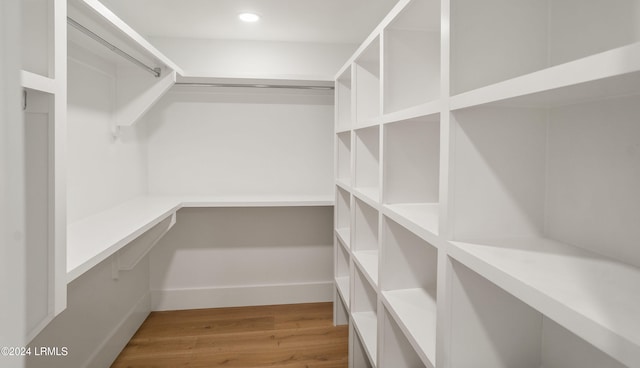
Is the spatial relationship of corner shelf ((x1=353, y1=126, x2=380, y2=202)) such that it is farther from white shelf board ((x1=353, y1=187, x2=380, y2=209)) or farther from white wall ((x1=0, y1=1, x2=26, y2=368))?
white wall ((x1=0, y1=1, x2=26, y2=368))

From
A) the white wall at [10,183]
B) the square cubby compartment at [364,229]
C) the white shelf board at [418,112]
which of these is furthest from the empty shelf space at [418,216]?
the white wall at [10,183]

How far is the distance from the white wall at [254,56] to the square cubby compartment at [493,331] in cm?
205

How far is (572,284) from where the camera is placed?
0.63 metres

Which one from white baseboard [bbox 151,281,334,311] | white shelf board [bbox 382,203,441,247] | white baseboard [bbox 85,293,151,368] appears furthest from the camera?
white baseboard [bbox 151,281,334,311]

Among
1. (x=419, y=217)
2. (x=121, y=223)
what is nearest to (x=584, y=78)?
(x=419, y=217)

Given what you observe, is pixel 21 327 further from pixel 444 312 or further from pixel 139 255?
pixel 139 255

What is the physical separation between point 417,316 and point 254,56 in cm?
218

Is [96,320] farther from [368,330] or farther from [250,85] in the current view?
[250,85]

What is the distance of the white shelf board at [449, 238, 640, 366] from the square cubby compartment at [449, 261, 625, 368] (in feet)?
0.39

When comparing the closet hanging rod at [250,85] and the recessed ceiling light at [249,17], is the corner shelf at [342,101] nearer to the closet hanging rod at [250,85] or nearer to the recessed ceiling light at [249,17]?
the closet hanging rod at [250,85]

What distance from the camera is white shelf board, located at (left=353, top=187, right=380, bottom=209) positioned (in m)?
1.58

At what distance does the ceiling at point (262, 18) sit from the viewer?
2016 mm

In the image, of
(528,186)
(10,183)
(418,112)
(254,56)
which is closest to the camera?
(10,183)

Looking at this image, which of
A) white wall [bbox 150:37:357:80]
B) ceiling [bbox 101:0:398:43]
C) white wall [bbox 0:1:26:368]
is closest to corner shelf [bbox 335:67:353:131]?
white wall [bbox 150:37:357:80]
